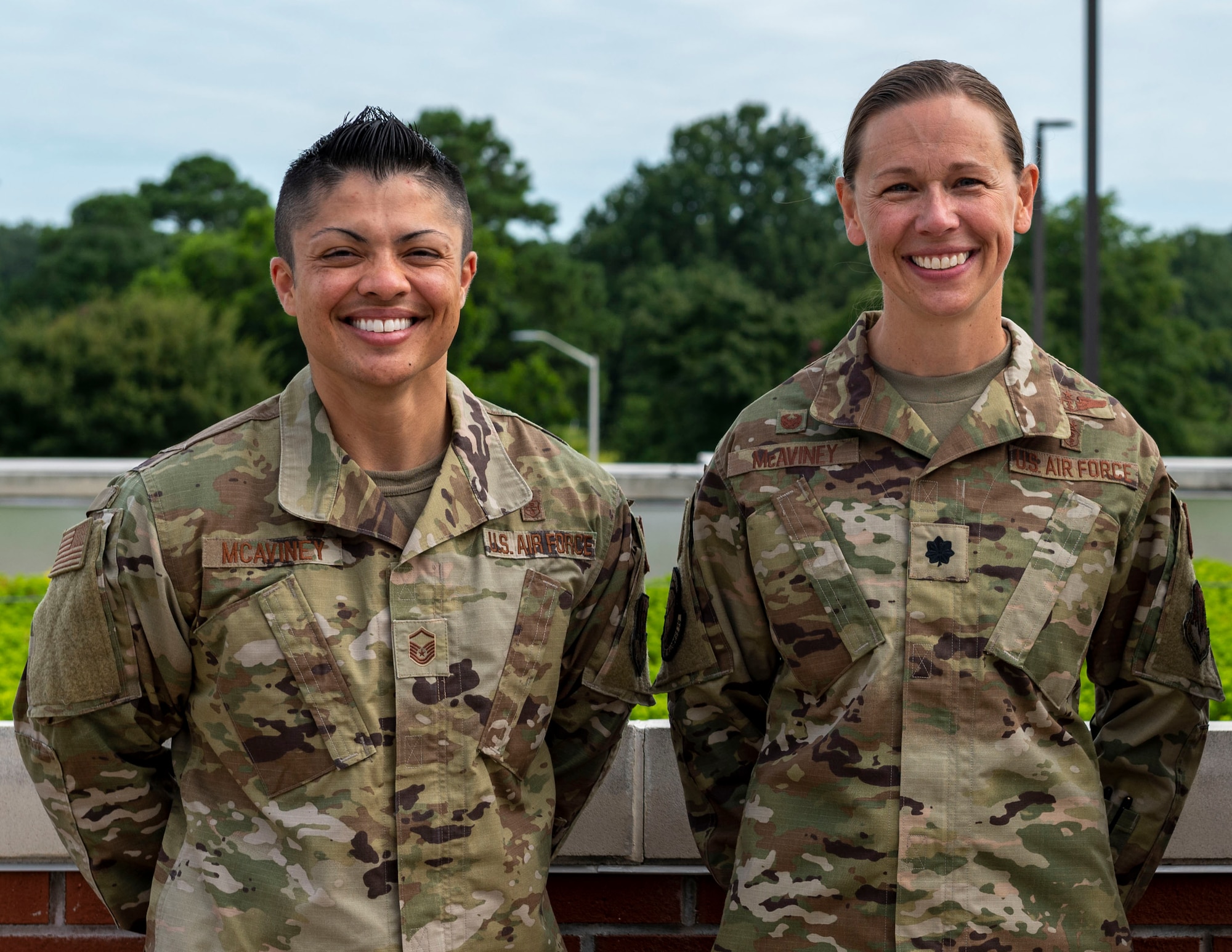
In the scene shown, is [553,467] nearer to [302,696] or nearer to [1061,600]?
[302,696]

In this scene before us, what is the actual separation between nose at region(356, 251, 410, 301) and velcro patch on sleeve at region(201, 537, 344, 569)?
45 cm

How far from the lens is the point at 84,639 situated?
7.88ft

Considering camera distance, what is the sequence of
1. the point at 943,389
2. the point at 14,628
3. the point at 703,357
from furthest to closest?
the point at 703,357 < the point at 14,628 < the point at 943,389

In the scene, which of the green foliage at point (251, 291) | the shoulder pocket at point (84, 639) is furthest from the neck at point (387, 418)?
the green foliage at point (251, 291)

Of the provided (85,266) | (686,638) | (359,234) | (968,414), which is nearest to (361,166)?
(359,234)

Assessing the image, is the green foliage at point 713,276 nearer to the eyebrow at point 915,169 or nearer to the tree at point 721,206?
the tree at point 721,206

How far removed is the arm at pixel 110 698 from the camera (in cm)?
239

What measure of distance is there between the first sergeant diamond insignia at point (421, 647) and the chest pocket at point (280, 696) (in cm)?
13

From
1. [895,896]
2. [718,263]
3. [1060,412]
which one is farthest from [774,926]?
[718,263]

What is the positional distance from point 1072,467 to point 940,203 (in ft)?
1.78

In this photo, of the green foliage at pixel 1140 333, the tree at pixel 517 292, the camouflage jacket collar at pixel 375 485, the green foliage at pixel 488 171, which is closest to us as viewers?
the camouflage jacket collar at pixel 375 485

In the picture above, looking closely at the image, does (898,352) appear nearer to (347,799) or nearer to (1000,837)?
(1000,837)

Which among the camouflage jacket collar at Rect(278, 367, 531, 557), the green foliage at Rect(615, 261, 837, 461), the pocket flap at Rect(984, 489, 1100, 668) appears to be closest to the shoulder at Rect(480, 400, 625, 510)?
the camouflage jacket collar at Rect(278, 367, 531, 557)

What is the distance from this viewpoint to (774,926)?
7.91 feet
